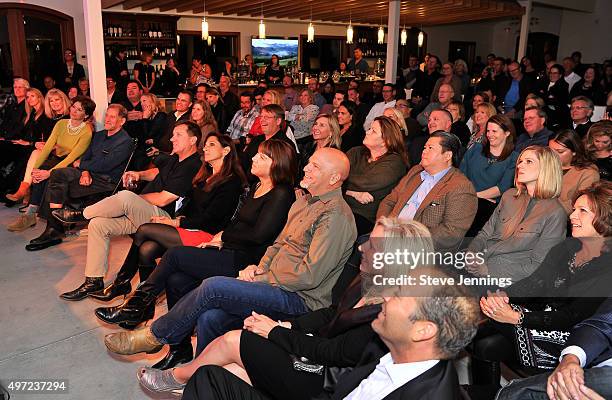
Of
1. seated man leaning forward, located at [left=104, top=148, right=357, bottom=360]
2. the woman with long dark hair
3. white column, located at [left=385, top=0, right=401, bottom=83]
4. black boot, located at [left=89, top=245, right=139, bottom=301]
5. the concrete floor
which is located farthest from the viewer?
white column, located at [left=385, top=0, right=401, bottom=83]

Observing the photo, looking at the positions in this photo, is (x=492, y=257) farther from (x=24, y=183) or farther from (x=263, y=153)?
(x=24, y=183)

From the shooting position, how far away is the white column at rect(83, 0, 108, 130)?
543cm

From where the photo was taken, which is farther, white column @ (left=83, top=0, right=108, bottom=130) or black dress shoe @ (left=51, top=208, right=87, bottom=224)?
white column @ (left=83, top=0, right=108, bottom=130)

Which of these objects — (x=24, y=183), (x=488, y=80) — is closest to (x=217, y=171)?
Answer: (x=24, y=183)

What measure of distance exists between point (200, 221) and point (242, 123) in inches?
126

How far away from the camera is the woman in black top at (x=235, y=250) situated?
283 cm

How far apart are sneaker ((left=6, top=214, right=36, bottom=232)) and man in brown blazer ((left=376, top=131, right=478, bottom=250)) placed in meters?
3.30

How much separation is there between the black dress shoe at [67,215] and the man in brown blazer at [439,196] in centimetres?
242

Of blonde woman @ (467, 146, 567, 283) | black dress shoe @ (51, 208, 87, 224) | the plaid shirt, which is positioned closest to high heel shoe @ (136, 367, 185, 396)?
blonde woman @ (467, 146, 567, 283)

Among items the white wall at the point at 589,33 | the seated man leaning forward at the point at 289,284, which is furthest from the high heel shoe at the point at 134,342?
the white wall at the point at 589,33

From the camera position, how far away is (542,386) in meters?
1.74

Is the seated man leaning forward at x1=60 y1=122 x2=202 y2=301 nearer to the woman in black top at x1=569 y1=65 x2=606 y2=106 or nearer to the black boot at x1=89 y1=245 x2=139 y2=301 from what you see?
the black boot at x1=89 y1=245 x2=139 y2=301

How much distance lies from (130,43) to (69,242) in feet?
25.1

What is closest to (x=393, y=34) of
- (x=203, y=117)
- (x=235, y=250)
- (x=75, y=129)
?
(x=203, y=117)
